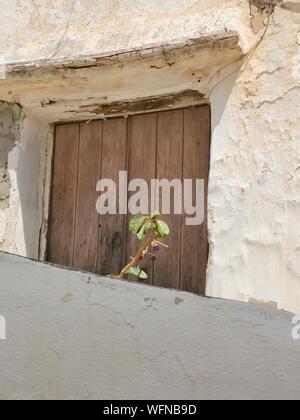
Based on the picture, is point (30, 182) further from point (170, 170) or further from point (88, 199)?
point (170, 170)

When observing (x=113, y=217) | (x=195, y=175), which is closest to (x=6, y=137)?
A: (x=113, y=217)

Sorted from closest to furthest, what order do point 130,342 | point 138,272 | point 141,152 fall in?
point 130,342 → point 138,272 → point 141,152

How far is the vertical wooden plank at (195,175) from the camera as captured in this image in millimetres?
3314

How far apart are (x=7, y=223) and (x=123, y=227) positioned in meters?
0.63

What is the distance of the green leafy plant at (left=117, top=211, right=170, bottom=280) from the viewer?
3.16 metres

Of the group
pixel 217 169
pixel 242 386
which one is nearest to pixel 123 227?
pixel 217 169

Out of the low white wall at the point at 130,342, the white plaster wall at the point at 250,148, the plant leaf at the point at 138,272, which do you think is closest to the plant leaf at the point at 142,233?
the plant leaf at the point at 138,272

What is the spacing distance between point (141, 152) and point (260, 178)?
32.9 inches

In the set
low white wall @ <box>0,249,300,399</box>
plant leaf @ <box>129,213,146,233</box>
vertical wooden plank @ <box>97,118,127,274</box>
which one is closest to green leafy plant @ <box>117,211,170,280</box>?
plant leaf @ <box>129,213,146,233</box>

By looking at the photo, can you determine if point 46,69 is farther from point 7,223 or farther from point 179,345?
point 179,345

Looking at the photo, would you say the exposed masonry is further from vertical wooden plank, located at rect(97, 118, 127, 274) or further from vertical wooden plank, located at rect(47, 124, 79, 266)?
vertical wooden plank, located at rect(97, 118, 127, 274)

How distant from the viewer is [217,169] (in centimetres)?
307

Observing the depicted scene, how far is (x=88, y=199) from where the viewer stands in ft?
11.9

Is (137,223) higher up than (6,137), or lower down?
lower down
